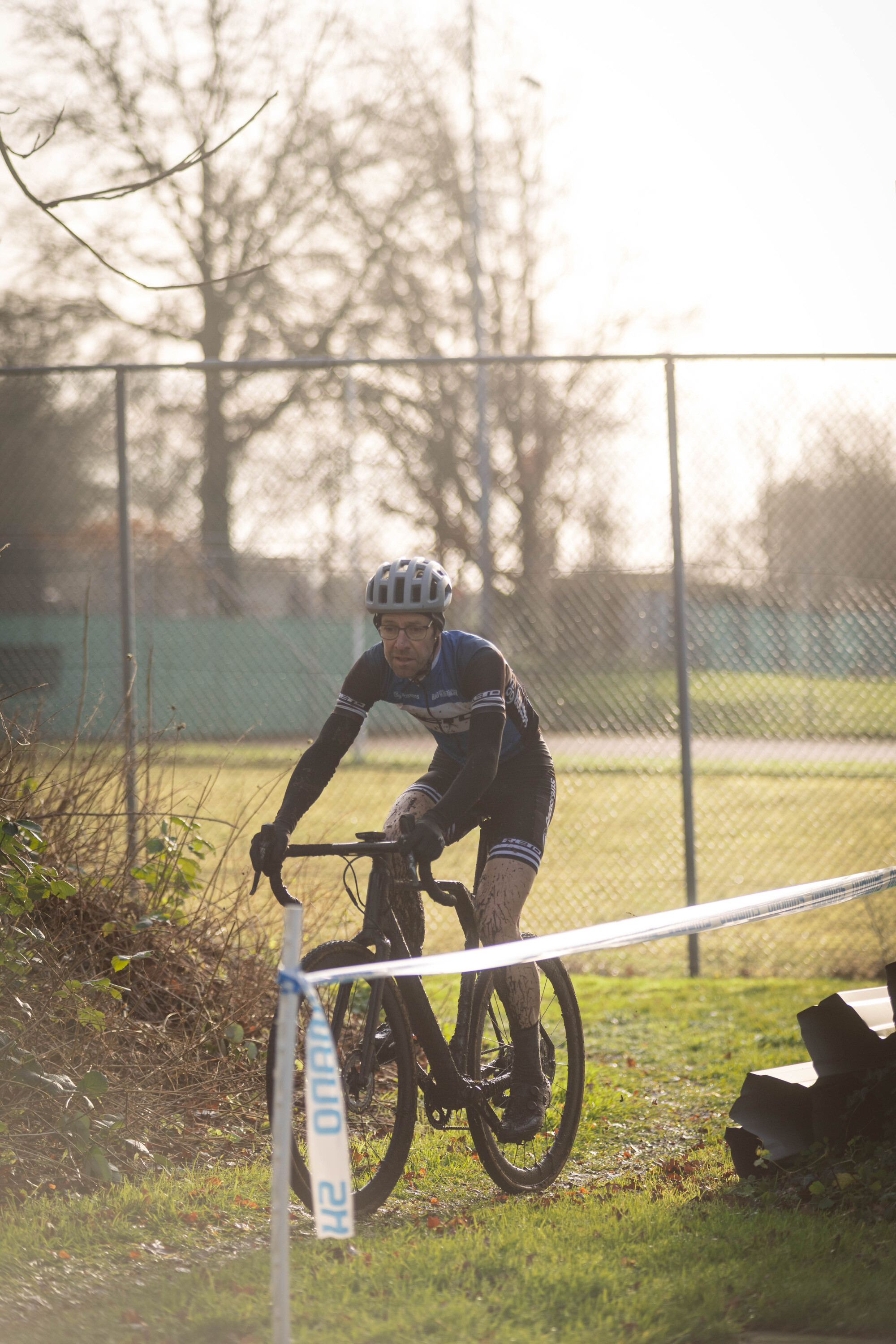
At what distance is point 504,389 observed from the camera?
2038 centimetres

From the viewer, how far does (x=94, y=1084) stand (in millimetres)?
4086

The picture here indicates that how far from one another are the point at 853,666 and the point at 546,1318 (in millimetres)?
5884

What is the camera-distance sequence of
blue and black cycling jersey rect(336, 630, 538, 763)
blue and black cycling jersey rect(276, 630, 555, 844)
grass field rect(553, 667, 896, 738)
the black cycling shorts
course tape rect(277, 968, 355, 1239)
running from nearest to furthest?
course tape rect(277, 968, 355, 1239)
blue and black cycling jersey rect(276, 630, 555, 844)
blue and black cycling jersey rect(336, 630, 538, 763)
the black cycling shorts
grass field rect(553, 667, 896, 738)

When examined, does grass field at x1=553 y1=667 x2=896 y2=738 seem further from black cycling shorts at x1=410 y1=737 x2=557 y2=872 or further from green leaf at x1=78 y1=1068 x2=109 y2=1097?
green leaf at x1=78 y1=1068 x2=109 y2=1097

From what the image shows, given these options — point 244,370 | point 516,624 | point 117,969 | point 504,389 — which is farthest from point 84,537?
point 117,969

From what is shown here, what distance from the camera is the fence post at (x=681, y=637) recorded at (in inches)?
270

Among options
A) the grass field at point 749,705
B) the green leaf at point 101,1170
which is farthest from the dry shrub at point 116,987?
the grass field at point 749,705

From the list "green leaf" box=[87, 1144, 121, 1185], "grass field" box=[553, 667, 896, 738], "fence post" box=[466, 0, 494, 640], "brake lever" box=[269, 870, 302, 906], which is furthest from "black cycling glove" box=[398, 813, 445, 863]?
"fence post" box=[466, 0, 494, 640]

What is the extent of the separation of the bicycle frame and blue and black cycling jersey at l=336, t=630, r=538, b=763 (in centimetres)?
52

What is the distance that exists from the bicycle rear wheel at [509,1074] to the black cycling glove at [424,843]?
675mm

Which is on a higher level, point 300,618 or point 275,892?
point 300,618

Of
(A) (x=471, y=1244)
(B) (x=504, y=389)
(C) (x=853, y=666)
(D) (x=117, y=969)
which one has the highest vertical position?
(B) (x=504, y=389)

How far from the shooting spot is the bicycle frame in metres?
3.72

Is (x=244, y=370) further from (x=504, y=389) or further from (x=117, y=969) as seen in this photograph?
(x=504, y=389)
